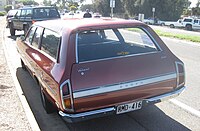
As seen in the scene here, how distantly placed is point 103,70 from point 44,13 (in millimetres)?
12327

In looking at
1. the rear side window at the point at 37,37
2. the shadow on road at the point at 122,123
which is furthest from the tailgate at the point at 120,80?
the rear side window at the point at 37,37

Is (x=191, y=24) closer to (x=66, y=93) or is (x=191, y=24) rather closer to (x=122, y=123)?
(x=122, y=123)

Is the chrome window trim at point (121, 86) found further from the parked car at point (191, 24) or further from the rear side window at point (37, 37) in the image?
the parked car at point (191, 24)

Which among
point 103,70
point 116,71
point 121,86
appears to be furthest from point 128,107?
point 103,70

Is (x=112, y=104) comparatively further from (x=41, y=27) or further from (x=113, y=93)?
(x=41, y=27)

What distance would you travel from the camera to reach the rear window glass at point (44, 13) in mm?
14789

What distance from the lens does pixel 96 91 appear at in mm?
3330

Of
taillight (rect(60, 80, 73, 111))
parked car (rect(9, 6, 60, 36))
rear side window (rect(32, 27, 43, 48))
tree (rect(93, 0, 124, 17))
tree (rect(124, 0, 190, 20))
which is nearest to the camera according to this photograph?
taillight (rect(60, 80, 73, 111))

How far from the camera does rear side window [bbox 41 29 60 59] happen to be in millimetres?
Answer: 3914

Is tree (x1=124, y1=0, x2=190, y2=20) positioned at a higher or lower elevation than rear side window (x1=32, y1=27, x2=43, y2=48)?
higher

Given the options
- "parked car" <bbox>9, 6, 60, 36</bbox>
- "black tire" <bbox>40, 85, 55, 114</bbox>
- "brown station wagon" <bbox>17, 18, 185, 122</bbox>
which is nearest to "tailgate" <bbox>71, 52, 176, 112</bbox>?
"brown station wagon" <bbox>17, 18, 185, 122</bbox>

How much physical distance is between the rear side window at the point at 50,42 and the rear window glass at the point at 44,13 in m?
10.5

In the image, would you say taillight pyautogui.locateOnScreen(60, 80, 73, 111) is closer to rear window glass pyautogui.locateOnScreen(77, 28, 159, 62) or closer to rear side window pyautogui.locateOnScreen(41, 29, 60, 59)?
rear window glass pyautogui.locateOnScreen(77, 28, 159, 62)

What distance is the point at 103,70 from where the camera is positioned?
3.43m
